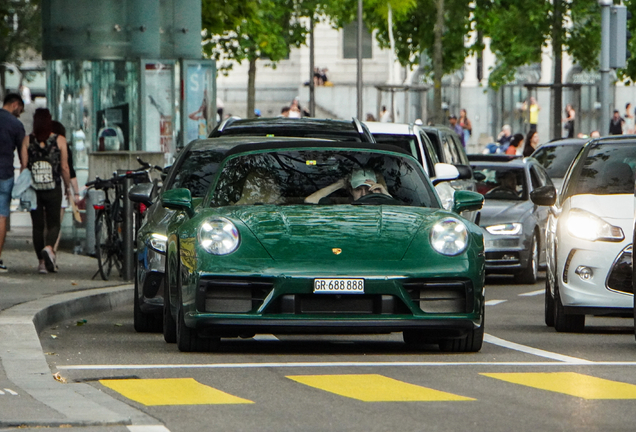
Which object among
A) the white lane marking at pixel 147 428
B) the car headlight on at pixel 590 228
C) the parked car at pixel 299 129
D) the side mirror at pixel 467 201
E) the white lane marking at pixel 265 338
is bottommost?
the white lane marking at pixel 265 338

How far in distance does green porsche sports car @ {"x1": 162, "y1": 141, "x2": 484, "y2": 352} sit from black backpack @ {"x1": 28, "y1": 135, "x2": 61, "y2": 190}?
723cm

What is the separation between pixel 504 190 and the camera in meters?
20.5

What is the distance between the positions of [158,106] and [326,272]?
12648mm

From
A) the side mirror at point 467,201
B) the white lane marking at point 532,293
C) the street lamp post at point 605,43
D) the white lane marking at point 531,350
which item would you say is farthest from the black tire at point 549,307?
the street lamp post at point 605,43

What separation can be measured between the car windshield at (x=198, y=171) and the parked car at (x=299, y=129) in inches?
57.1

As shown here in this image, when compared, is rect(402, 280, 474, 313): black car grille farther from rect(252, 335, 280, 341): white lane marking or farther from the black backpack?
the black backpack

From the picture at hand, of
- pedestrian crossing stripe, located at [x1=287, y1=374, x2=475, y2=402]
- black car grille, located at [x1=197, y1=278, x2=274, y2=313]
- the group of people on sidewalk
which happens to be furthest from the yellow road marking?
the group of people on sidewalk

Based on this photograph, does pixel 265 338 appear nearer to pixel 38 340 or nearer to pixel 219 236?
pixel 38 340

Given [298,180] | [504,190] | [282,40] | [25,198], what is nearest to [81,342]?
[298,180]

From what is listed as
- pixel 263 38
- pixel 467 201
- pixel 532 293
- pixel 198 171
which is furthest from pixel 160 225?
pixel 263 38

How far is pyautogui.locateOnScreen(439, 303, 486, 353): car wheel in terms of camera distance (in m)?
10.0

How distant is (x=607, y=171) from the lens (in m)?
12.5

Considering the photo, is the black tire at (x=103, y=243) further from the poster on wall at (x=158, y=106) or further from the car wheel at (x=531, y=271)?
the car wheel at (x=531, y=271)

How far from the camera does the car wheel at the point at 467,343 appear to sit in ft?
32.9
